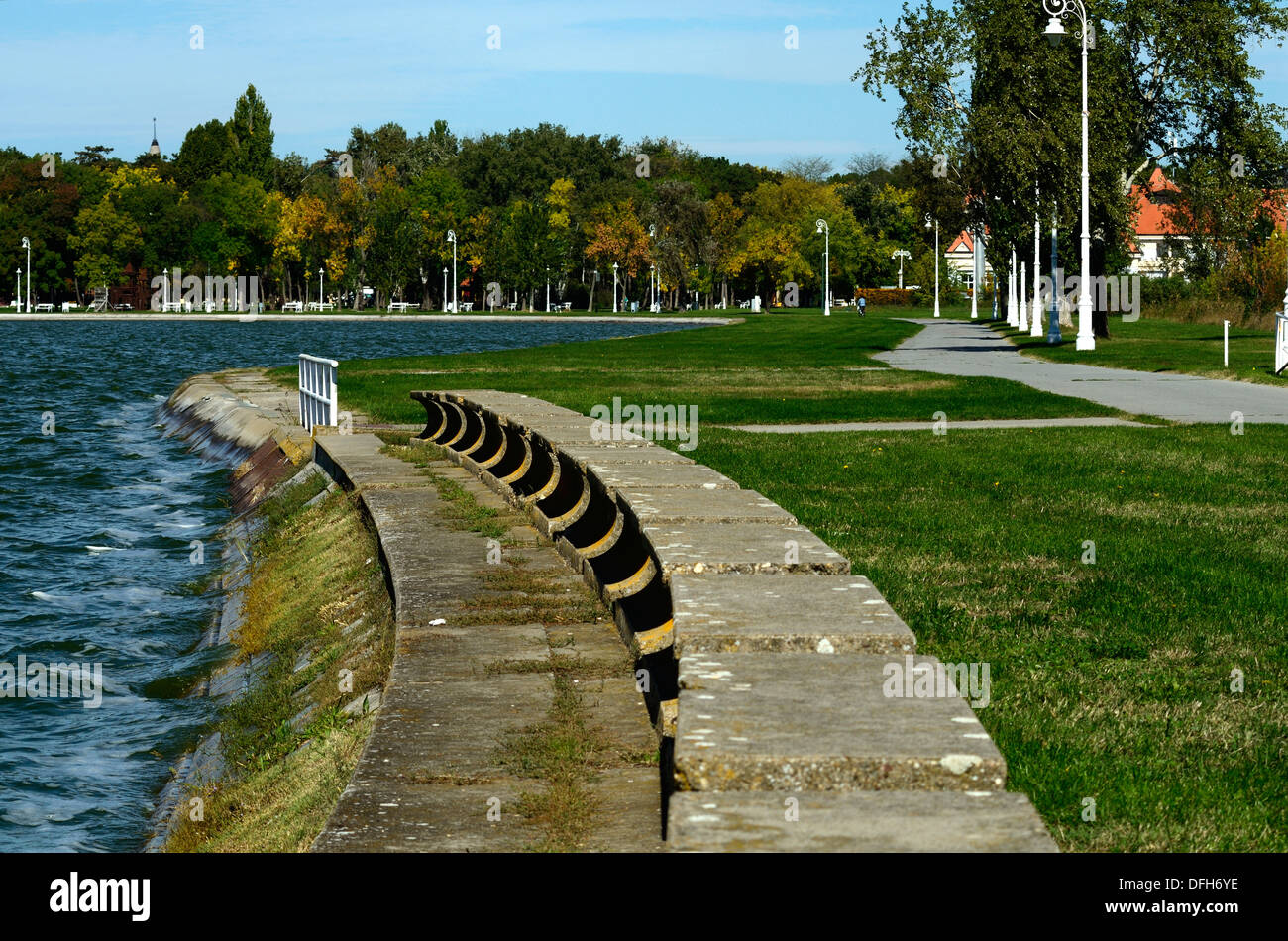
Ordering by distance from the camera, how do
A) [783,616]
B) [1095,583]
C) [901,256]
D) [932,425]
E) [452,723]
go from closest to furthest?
[783,616], [452,723], [1095,583], [932,425], [901,256]

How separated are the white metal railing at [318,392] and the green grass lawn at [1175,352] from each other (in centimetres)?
1619

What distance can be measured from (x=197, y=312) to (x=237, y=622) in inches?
5157

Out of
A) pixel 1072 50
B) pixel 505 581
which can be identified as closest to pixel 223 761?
pixel 505 581

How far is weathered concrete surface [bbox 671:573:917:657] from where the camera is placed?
5.30 m

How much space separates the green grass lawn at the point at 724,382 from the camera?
22.9 metres

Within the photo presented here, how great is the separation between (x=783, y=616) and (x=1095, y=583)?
12.7 feet

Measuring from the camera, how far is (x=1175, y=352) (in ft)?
122

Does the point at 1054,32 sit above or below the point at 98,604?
above

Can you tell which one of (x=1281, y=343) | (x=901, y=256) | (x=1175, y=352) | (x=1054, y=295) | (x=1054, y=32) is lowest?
(x=1175, y=352)

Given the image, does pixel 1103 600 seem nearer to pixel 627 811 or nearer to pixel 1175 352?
pixel 627 811

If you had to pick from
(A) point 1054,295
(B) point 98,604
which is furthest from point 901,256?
(B) point 98,604

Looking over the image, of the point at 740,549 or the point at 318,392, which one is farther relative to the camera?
the point at 318,392

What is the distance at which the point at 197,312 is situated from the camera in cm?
13812
